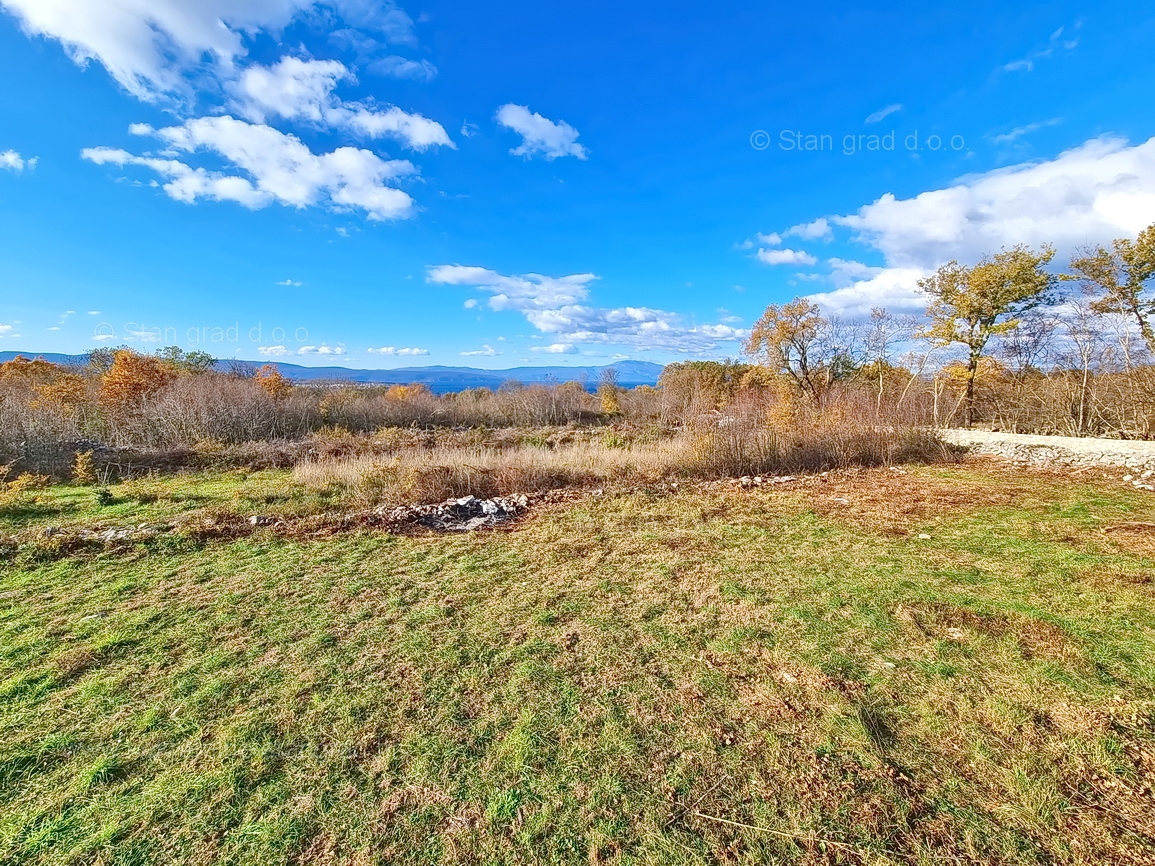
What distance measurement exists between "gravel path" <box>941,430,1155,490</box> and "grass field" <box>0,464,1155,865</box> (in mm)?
6053

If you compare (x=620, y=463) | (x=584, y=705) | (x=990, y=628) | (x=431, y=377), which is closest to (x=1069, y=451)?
(x=620, y=463)

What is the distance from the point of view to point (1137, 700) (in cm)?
262

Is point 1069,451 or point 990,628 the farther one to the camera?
point 1069,451

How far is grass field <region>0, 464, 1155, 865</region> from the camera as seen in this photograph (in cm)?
189

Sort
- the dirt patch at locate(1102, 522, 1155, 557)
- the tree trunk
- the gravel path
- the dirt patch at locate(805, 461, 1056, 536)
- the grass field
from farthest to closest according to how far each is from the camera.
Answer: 1. the tree trunk
2. the gravel path
3. the dirt patch at locate(805, 461, 1056, 536)
4. the dirt patch at locate(1102, 522, 1155, 557)
5. the grass field

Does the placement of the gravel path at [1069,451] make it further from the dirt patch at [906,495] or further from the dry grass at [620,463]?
the dry grass at [620,463]

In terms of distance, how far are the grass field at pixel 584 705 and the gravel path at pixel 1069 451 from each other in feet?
19.9

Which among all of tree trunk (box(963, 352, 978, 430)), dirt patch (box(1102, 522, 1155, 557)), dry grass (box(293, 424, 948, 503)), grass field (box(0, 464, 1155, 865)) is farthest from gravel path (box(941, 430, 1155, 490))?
grass field (box(0, 464, 1155, 865))

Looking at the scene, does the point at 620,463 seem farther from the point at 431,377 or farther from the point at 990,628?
the point at 431,377

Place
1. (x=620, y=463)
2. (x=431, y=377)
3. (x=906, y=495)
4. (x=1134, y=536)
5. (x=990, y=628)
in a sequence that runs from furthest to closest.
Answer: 1. (x=431, y=377)
2. (x=620, y=463)
3. (x=906, y=495)
4. (x=1134, y=536)
5. (x=990, y=628)

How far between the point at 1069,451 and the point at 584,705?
1318 centimetres

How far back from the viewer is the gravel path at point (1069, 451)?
909cm

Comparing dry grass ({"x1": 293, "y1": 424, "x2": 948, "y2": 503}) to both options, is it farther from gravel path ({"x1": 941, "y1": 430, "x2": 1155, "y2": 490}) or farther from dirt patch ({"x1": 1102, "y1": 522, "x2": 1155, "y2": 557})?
dirt patch ({"x1": 1102, "y1": 522, "x2": 1155, "y2": 557})

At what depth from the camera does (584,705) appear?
8.81 feet
